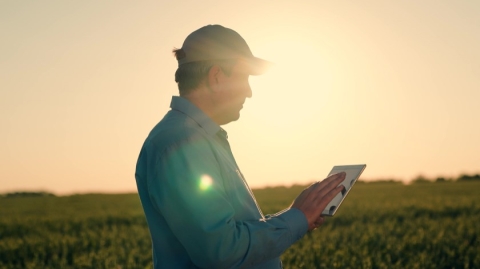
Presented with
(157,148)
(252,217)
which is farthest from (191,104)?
(252,217)

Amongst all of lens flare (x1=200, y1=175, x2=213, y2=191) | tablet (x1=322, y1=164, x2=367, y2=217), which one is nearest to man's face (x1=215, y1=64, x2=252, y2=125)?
lens flare (x1=200, y1=175, x2=213, y2=191)

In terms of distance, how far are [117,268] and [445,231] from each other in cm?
796

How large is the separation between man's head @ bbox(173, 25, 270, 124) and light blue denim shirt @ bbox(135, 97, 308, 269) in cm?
7

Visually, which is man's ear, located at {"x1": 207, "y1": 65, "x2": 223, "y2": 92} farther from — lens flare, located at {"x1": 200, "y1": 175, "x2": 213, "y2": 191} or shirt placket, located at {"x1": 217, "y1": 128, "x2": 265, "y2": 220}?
lens flare, located at {"x1": 200, "y1": 175, "x2": 213, "y2": 191}

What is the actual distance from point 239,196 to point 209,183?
26cm

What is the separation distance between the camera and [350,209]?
24.0 meters

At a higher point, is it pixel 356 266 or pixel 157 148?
pixel 157 148

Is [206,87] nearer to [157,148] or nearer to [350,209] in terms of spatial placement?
[157,148]

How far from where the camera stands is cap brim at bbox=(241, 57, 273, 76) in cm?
320

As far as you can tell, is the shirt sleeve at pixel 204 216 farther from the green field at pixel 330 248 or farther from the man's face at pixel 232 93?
the green field at pixel 330 248

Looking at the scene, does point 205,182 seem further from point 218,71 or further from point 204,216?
point 218,71

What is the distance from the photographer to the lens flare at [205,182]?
9.05 ft

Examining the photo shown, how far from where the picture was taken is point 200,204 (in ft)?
8.97

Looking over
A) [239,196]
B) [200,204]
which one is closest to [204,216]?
[200,204]
